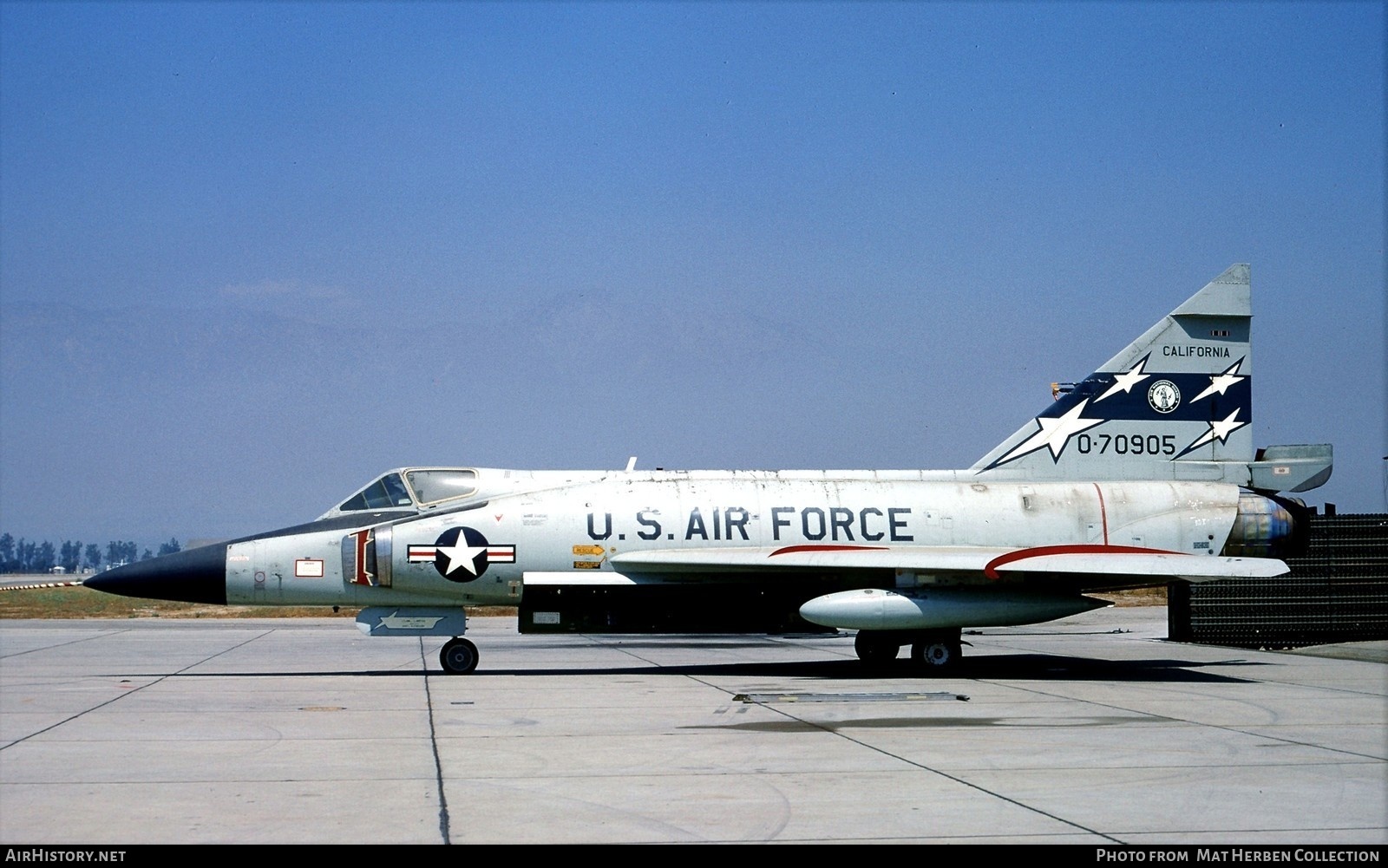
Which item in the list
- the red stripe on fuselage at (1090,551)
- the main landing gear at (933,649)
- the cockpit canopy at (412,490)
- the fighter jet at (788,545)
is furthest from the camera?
the cockpit canopy at (412,490)

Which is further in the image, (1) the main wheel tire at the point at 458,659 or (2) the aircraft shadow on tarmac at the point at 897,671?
(1) the main wheel tire at the point at 458,659

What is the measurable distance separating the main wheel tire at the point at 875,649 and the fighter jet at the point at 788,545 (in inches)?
1.2

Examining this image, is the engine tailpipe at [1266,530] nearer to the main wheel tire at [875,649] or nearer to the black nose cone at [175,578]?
the main wheel tire at [875,649]

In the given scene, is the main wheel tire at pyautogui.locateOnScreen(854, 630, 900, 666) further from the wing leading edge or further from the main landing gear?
the wing leading edge

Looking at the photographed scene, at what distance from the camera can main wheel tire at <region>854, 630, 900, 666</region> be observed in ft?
58.5

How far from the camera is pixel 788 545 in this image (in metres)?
17.2

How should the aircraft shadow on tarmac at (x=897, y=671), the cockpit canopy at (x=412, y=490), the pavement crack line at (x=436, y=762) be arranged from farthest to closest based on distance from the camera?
the cockpit canopy at (x=412, y=490), the aircraft shadow on tarmac at (x=897, y=671), the pavement crack line at (x=436, y=762)

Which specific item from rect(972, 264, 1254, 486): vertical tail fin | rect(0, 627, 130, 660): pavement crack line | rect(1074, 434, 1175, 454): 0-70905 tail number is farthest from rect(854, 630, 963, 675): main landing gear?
rect(0, 627, 130, 660): pavement crack line

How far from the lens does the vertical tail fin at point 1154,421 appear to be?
Answer: 18.6m

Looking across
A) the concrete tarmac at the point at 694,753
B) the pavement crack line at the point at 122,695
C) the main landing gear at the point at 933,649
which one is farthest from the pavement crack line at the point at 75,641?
the main landing gear at the point at 933,649

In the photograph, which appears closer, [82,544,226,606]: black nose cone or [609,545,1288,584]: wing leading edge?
[609,545,1288,584]: wing leading edge

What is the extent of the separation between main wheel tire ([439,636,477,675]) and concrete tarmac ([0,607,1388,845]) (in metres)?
0.20

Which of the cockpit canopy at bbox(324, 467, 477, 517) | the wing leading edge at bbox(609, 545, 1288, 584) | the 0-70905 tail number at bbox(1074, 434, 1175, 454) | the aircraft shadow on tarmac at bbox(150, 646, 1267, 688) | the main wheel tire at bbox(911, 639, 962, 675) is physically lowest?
the aircraft shadow on tarmac at bbox(150, 646, 1267, 688)
